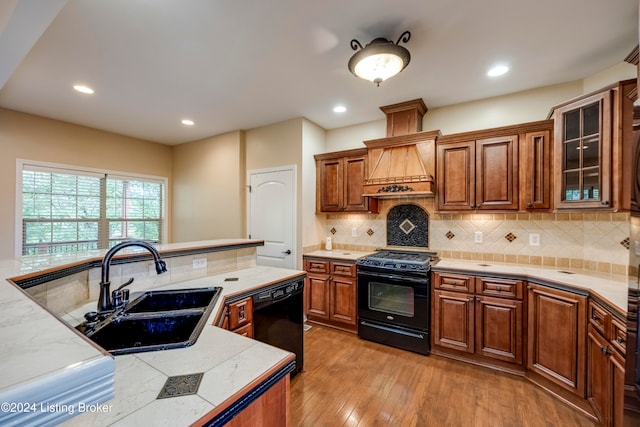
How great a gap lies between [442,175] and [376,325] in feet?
6.12

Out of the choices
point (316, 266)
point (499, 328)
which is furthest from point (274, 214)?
point (499, 328)

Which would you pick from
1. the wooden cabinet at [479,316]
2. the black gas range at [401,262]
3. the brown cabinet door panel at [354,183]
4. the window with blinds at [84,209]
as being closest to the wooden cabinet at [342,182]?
the brown cabinet door panel at [354,183]

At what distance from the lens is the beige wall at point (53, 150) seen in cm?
333

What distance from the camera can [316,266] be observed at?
3.52 meters

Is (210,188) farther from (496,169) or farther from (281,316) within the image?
(496,169)

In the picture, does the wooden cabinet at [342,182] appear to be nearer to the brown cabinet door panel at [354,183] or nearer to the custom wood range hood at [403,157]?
the brown cabinet door panel at [354,183]

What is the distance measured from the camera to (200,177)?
15.5 feet

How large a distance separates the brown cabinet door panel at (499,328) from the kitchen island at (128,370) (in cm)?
231

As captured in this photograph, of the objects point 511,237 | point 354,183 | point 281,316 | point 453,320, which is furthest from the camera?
point 354,183

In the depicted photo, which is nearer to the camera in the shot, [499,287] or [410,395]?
[410,395]

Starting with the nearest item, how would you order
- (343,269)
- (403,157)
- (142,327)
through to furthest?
1. (142,327)
2. (403,157)
3. (343,269)

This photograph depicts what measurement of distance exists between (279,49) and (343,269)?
2416 mm

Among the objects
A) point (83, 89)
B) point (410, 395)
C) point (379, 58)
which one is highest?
point (83, 89)

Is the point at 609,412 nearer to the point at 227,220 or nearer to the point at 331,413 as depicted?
the point at 331,413
